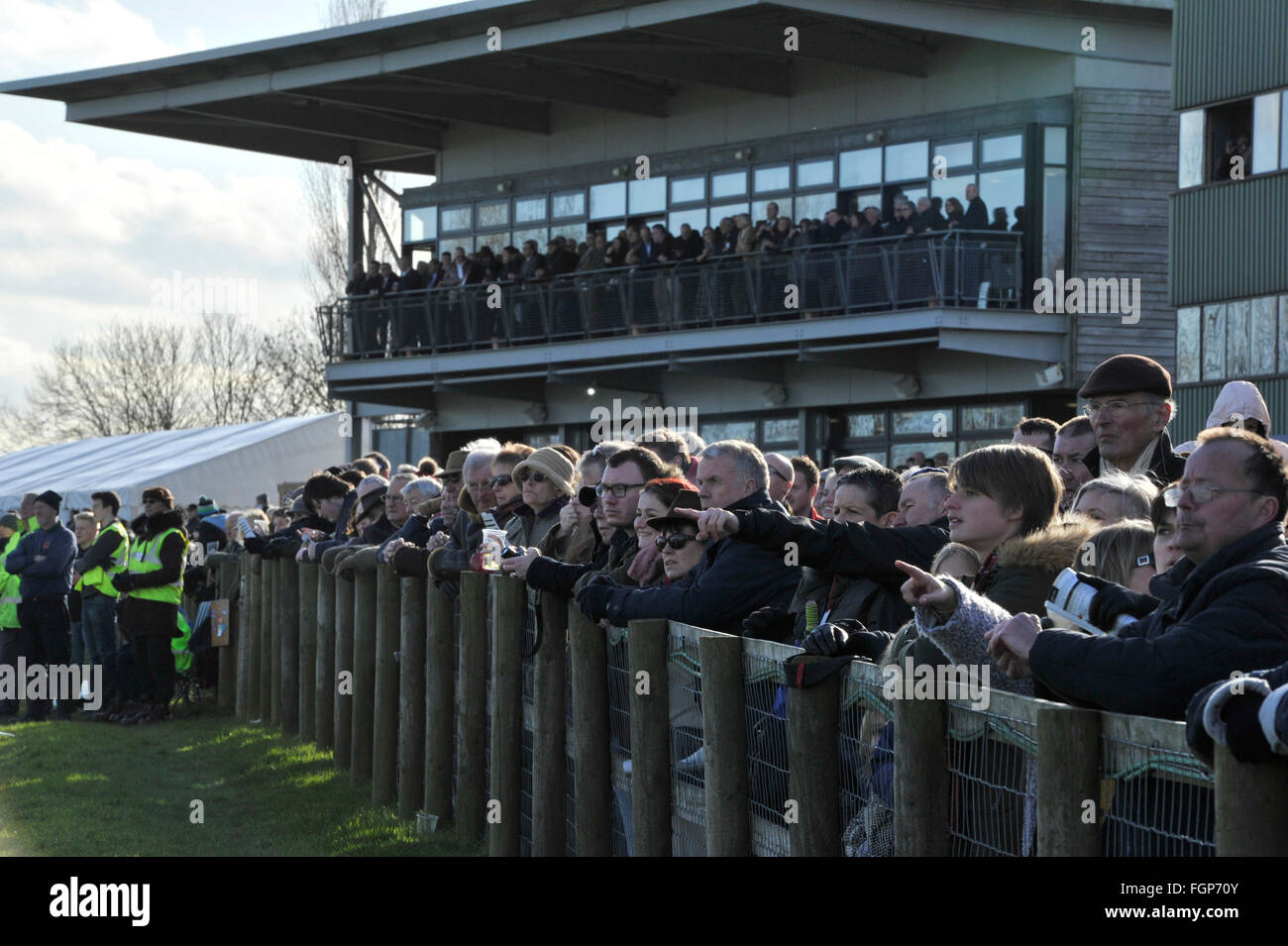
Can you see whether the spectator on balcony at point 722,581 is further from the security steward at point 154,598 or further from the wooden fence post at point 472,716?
the security steward at point 154,598

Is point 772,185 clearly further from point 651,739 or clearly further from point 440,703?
point 651,739

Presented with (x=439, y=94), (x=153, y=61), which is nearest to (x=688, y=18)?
(x=439, y=94)

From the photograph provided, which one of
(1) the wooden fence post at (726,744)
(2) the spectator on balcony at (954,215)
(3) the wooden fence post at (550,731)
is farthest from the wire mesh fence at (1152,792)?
(2) the spectator on balcony at (954,215)

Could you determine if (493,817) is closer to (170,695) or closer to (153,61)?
(170,695)

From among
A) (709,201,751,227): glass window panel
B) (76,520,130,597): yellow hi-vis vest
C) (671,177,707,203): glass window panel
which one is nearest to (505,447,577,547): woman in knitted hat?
(76,520,130,597): yellow hi-vis vest

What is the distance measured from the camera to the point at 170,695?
17.7 metres

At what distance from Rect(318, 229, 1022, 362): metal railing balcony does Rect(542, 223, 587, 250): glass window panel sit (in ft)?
8.09

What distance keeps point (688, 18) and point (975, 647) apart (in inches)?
946

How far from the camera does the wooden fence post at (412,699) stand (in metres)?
10.7

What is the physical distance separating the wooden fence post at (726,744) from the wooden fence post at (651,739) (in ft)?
2.39

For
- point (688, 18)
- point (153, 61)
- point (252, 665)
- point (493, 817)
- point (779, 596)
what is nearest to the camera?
point (779, 596)

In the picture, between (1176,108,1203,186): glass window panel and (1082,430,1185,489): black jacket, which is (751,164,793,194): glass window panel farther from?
(1082,430,1185,489): black jacket
